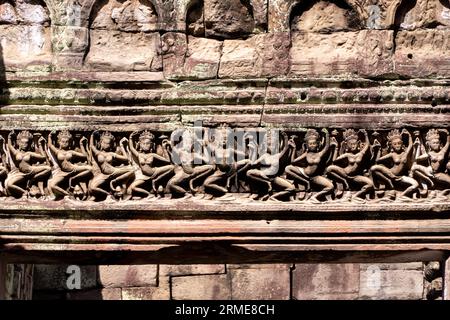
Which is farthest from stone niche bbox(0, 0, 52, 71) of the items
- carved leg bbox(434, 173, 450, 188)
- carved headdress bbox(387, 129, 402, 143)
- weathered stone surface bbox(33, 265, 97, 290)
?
weathered stone surface bbox(33, 265, 97, 290)

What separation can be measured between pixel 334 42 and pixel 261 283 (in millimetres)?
4710

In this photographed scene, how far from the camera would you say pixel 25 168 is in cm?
706

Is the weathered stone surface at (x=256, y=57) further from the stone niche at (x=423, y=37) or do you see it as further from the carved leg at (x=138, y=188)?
the carved leg at (x=138, y=188)

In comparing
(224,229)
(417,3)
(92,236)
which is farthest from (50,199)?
(417,3)

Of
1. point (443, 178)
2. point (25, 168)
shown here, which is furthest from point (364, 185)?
point (25, 168)

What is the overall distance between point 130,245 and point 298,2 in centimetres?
178

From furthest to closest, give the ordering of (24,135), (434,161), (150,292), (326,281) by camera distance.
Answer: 1. (150,292)
2. (326,281)
3. (24,135)
4. (434,161)

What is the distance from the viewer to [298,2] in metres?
7.13

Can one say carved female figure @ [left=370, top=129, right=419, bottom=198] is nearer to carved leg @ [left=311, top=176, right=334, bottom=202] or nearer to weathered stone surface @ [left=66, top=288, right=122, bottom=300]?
carved leg @ [left=311, top=176, right=334, bottom=202]

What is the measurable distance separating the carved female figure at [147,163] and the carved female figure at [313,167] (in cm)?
74

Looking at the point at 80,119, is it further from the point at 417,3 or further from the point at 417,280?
the point at 417,280

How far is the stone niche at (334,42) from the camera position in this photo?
23.2 feet

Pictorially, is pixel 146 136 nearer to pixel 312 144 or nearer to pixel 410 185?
pixel 312 144

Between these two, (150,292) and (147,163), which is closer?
(147,163)
